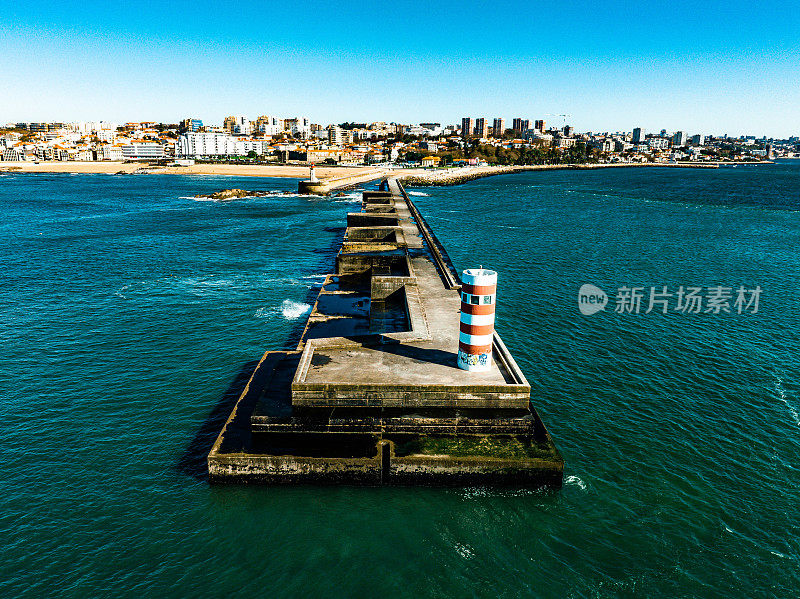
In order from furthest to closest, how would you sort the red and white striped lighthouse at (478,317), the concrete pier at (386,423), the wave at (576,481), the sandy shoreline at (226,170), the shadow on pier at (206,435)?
the sandy shoreline at (226,170)
the red and white striped lighthouse at (478,317)
the shadow on pier at (206,435)
the wave at (576,481)
the concrete pier at (386,423)

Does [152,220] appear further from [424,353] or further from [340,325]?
[424,353]

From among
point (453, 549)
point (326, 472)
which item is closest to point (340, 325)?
point (326, 472)

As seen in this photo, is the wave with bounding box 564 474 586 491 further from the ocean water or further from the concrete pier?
the concrete pier

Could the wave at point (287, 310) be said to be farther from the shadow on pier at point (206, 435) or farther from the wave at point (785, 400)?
the wave at point (785, 400)

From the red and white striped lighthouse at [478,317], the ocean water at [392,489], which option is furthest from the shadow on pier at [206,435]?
the red and white striped lighthouse at [478,317]

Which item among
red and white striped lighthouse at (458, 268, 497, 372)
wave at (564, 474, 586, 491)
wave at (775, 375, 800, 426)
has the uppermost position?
red and white striped lighthouse at (458, 268, 497, 372)

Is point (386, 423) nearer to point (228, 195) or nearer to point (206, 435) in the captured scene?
point (206, 435)

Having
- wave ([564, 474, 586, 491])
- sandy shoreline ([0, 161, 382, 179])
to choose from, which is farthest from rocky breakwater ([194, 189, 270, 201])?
wave ([564, 474, 586, 491])

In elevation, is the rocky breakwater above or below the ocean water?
above
